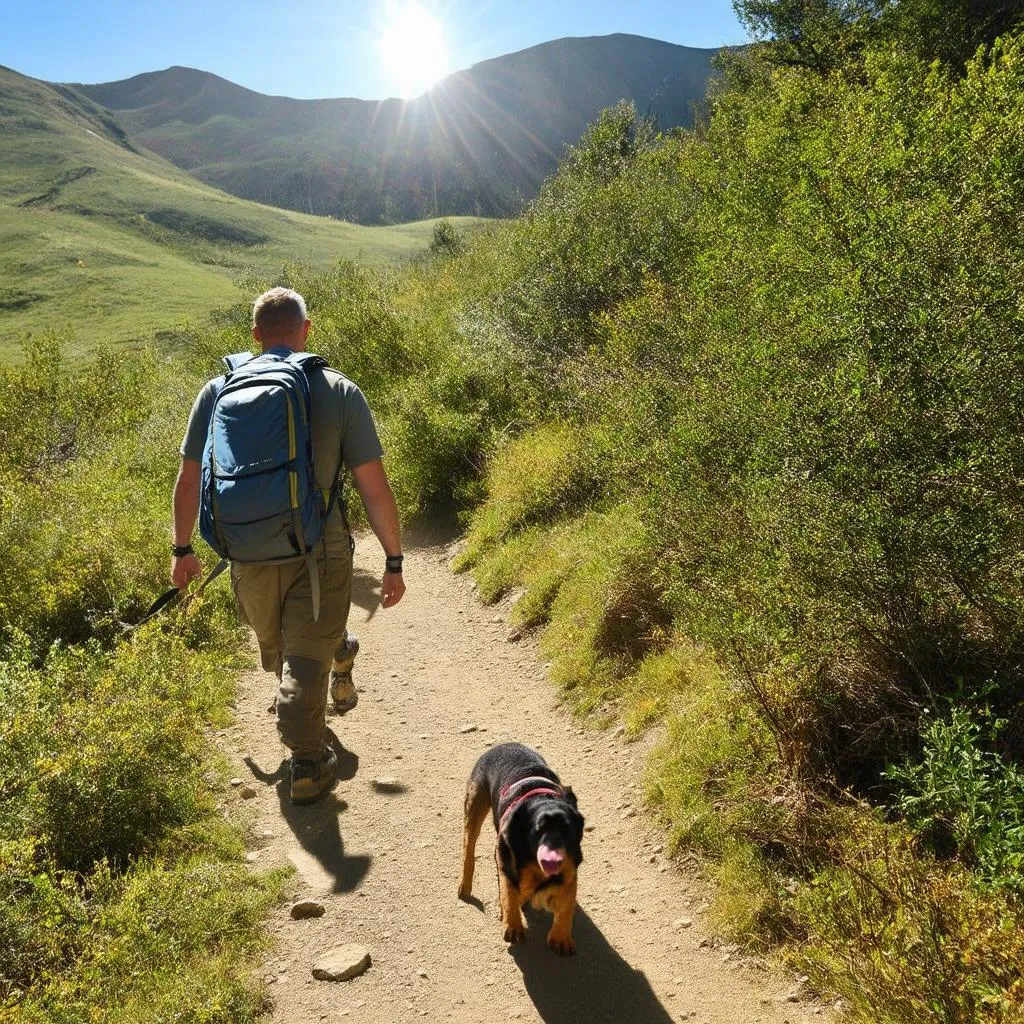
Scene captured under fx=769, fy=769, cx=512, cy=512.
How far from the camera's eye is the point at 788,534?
140 inches

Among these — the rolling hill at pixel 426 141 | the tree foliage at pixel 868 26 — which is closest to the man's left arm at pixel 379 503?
the tree foliage at pixel 868 26

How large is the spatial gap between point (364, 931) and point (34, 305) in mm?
65624

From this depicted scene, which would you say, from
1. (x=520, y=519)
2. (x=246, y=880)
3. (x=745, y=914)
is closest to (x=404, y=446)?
(x=520, y=519)

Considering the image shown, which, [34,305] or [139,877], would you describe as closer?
[139,877]

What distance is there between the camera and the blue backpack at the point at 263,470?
3.53 meters

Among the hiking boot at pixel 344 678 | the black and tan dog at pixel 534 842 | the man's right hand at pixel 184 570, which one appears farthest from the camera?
the hiking boot at pixel 344 678

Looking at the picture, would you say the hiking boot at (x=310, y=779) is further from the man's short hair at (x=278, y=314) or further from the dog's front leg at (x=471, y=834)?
the man's short hair at (x=278, y=314)

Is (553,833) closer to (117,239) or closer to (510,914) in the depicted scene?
(510,914)

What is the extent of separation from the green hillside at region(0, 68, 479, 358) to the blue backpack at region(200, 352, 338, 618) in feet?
118

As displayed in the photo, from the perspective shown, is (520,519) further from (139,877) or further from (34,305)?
(34,305)

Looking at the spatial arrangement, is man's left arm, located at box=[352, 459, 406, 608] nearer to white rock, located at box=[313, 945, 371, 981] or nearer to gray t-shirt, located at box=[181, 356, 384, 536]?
gray t-shirt, located at box=[181, 356, 384, 536]

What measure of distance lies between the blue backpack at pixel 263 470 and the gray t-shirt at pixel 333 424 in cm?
7

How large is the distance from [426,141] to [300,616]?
187 meters

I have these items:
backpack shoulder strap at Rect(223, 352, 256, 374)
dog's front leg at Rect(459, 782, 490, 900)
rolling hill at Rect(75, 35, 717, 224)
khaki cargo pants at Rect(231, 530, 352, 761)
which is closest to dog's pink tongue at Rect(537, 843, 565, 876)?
dog's front leg at Rect(459, 782, 490, 900)
